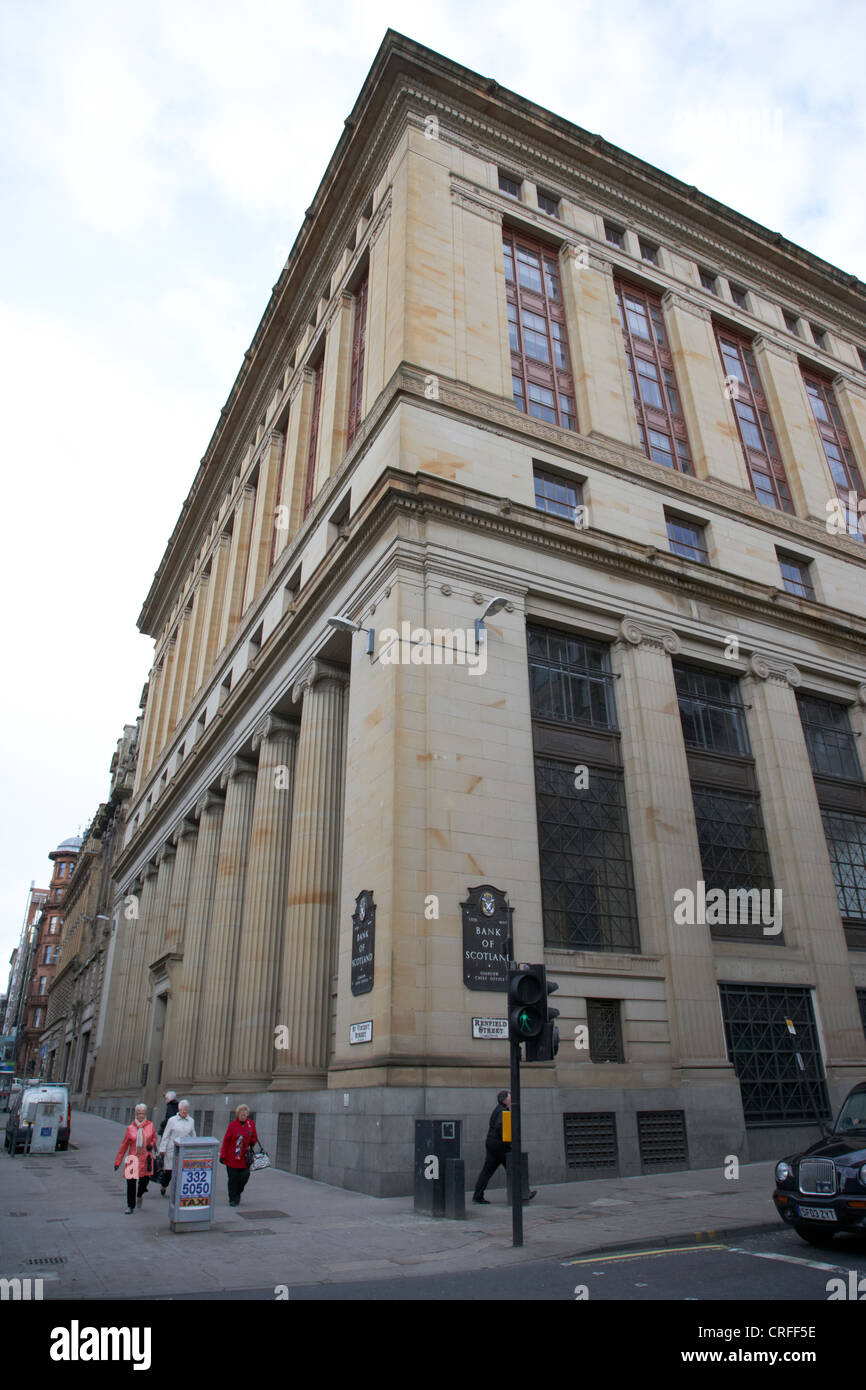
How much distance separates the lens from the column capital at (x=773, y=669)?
25.5 m

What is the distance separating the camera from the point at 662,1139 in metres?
18.1

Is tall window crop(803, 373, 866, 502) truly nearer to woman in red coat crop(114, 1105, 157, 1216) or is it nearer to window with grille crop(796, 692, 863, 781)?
window with grille crop(796, 692, 863, 781)

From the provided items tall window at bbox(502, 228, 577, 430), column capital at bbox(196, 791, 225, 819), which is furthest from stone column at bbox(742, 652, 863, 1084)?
column capital at bbox(196, 791, 225, 819)

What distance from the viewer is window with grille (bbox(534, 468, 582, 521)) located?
2433 cm

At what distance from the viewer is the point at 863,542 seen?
32.2 meters

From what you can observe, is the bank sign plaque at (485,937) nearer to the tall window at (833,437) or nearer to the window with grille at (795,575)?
the window with grille at (795,575)

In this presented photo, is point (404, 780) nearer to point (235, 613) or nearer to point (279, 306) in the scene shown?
point (235, 613)

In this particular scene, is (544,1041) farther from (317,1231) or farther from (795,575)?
(795,575)

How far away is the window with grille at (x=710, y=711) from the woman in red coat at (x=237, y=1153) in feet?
48.9

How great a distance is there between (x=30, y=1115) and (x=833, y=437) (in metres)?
37.9

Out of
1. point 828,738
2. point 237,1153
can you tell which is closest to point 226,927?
point 237,1153

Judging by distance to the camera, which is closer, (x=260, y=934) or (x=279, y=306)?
(x=260, y=934)

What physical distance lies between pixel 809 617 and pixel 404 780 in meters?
16.0
